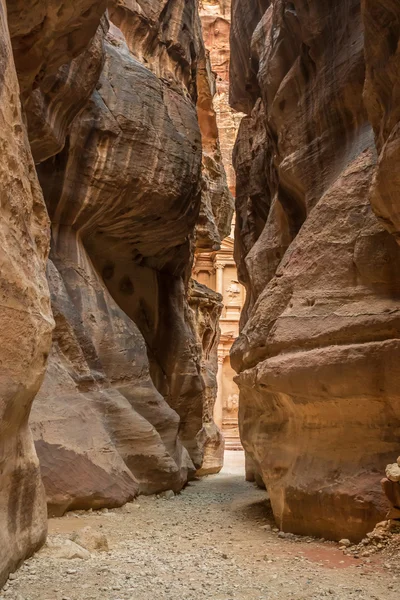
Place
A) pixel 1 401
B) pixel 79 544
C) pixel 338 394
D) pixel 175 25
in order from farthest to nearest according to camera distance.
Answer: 1. pixel 175 25
2. pixel 338 394
3. pixel 79 544
4. pixel 1 401

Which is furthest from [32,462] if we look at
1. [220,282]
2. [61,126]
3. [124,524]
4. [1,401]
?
[220,282]

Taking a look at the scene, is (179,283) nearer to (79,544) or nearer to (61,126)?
(61,126)

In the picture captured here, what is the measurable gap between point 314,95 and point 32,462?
21.4 ft

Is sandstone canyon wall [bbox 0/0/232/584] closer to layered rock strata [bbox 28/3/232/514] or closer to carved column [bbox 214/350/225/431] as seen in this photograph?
layered rock strata [bbox 28/3/232/514]

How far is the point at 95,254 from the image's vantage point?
460 inches

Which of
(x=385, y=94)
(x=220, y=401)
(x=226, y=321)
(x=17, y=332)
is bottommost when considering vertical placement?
(x=220, y=401)

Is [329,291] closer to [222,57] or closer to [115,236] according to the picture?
[115,236]

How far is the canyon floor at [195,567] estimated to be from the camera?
4164 millimetres

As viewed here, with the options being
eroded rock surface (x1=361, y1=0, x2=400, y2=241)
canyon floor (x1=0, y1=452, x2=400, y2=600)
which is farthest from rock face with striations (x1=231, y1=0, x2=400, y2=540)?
canyon floor (x1=0, y1=452, x2=400, y2=600)

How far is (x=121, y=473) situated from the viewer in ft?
28.2

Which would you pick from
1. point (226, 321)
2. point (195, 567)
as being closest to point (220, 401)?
point (226, 321)

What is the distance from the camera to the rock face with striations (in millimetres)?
5812

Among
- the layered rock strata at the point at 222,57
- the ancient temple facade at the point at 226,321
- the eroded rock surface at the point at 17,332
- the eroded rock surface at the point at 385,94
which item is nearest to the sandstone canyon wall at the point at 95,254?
the eroded rock surface at the point at 17,332

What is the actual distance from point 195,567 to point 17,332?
2.52 m
